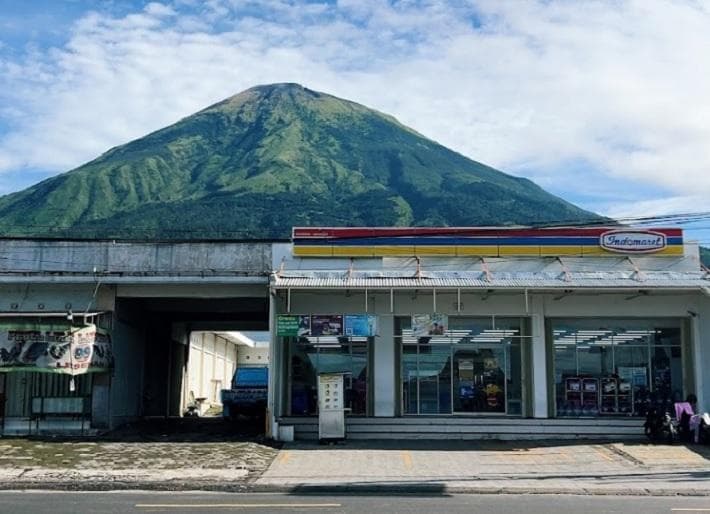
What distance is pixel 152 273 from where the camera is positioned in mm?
23312

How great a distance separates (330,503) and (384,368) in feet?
36.6

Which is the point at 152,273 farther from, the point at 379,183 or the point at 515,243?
the point at 379,183

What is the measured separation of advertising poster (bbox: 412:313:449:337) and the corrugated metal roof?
3.71ft

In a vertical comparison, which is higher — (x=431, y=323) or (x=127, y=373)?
(x=431, y=323)

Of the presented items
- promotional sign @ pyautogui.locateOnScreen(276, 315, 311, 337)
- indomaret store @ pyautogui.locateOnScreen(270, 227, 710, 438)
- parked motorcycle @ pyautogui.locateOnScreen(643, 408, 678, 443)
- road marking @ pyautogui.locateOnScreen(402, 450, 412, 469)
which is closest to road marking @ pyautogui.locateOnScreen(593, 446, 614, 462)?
parked motorcycle @ pyautogui.locateOnScreen(643, 408, 678, 443)

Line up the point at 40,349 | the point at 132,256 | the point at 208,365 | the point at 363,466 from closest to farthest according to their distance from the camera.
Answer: the point at 363,466 < the point at 40,349 < the point at 132,256 < the point at 208,365

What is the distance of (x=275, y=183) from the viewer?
130625mm

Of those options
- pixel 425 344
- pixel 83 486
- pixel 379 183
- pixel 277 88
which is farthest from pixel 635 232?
pixel 277 88

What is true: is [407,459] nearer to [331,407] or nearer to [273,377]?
[331,407]

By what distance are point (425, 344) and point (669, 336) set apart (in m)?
7.33

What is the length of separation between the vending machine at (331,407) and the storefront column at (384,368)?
191 cm

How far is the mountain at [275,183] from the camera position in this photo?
374 feet

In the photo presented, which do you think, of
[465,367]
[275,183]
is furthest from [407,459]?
[275,183]

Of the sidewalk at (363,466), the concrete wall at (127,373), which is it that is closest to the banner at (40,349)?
the sidewalk at (363,466)
